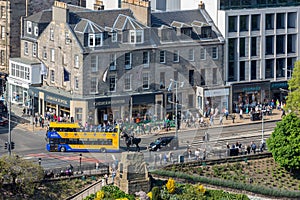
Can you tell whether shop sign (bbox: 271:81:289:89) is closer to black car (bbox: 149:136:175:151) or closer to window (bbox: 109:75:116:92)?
window (bbox: 109:75:116:92)

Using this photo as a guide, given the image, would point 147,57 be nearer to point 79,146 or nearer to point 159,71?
point 159,71

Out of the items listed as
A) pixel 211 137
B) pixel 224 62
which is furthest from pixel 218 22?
pixel 211 137

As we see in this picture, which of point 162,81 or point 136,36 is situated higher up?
point 136,36

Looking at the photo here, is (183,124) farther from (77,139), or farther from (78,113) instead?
(77,139)

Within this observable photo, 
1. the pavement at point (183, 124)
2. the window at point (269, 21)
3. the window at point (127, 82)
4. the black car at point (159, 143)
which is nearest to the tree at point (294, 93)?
the pavement at point (183, 124)

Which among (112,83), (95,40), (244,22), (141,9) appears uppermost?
(141,9)

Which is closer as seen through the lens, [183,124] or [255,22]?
[183,124]

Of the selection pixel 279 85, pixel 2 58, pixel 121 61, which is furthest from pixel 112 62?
pixel 279 85

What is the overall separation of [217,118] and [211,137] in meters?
8.41

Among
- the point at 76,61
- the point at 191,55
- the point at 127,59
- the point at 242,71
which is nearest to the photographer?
the point at 76,61

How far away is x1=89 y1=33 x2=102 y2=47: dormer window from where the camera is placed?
139250mm

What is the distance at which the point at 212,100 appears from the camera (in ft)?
481

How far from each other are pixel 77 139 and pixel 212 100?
2306 centimetres

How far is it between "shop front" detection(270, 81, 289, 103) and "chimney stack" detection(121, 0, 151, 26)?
18.3 m
